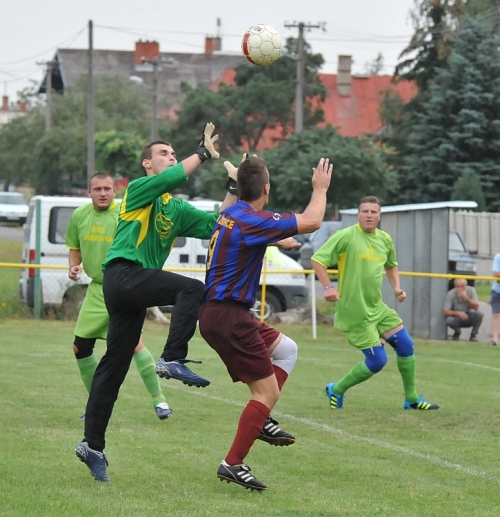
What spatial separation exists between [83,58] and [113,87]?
86.4 ft

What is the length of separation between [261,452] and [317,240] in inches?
876

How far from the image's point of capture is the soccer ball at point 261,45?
807 centimetres

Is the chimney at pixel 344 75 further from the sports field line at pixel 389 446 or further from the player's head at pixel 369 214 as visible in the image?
the sports field line at pixel 389 446

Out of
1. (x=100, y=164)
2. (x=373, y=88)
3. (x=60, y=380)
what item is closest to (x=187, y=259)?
(x=60, y=380)

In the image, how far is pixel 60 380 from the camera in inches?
463

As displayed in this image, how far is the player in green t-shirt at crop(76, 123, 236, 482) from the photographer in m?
6.41

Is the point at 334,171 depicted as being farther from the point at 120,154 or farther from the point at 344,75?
the point at 344,75

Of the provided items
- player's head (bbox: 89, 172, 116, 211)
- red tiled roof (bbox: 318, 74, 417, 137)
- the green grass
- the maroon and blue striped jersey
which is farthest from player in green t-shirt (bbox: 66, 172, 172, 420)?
red tiled roof (bbox: 318, 74, 417, 137)

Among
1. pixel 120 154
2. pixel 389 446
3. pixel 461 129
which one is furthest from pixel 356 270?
pixel 120 154

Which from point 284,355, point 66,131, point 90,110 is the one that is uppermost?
point 66,131

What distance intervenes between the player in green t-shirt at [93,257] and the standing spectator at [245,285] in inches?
97.7

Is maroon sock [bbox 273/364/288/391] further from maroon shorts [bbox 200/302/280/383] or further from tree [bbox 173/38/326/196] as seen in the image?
tree [bbox 173/38/326/196]

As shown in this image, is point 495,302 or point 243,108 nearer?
point 495,302

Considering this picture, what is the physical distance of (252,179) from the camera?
624 cm
